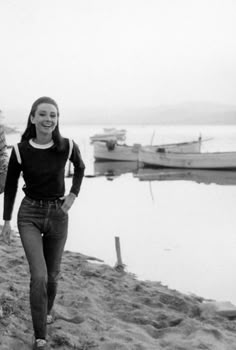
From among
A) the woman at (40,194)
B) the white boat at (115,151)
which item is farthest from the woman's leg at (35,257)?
the white boat at (115,151)

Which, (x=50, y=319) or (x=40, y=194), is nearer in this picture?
(x=40, y=194)

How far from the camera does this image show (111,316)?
213 inches

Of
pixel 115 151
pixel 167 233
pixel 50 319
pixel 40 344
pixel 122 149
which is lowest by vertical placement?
pixel 167 233

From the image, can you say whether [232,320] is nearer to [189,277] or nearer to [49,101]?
[189,277]

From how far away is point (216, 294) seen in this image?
8117 millimetres

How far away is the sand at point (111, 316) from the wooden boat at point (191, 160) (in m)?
26.9

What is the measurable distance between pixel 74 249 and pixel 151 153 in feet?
83.4

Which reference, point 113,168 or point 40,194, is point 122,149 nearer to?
point 113,168

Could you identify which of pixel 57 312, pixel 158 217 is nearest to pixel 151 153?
pixel 158 217

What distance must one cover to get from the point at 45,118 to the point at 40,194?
0.65 meters

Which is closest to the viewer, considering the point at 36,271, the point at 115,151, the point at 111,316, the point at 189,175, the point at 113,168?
the point at 36,271

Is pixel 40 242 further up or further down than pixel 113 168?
further up

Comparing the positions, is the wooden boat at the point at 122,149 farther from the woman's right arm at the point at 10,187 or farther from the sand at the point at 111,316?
the woman's right arm at the point at 10,187

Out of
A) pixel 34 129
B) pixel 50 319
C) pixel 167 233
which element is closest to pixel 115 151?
pixel 167 233
